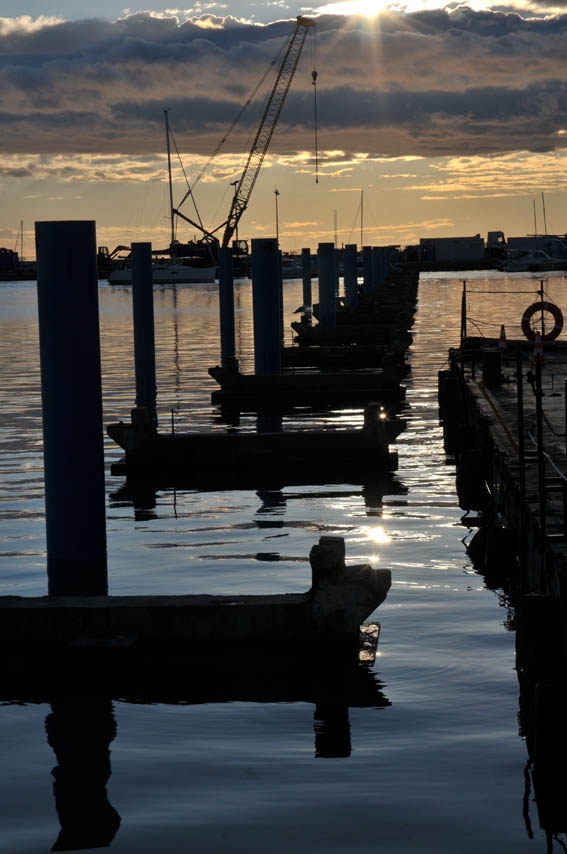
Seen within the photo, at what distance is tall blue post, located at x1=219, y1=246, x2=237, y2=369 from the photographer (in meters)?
46.6

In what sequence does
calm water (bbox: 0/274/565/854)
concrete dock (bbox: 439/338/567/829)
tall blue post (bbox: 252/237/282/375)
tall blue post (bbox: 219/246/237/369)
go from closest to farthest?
1. calm water (bbox: 0/274/565/854)
2. concrete dock (bbox: 439/338/567/829)
3. tall blue post (bbox: 252/237/282/375)
4. tall blue post (bbox: 219/246/237/369)

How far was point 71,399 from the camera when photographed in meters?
14.8

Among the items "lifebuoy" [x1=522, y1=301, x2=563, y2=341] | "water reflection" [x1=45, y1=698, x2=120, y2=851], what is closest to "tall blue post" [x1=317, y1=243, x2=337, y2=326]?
"lifebuoy" [x1=522, y1=301, x2=563, y2=341]

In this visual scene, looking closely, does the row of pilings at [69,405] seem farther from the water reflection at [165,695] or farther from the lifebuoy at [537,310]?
the lifebuoy at [537,310]

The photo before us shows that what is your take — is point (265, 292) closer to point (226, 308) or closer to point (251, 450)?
point (226, 308)

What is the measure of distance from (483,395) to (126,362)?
32958 millimetres

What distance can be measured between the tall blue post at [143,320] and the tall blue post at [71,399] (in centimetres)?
2148

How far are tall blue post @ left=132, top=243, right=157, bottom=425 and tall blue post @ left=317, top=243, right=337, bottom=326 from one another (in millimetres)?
27438

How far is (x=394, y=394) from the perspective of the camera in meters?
42.0

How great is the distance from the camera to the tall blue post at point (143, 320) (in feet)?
121

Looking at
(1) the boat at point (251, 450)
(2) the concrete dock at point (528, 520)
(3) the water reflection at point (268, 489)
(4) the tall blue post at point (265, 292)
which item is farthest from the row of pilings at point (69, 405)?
(4) the tall blue post at point (265, 292)

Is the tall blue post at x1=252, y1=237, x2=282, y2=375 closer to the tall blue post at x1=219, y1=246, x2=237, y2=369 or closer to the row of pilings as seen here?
the tall blue post at x1=219, y1=246, x2=237, y2=369

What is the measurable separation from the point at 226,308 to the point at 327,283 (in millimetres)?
17341

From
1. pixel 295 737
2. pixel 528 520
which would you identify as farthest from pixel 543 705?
pixel 528 520
